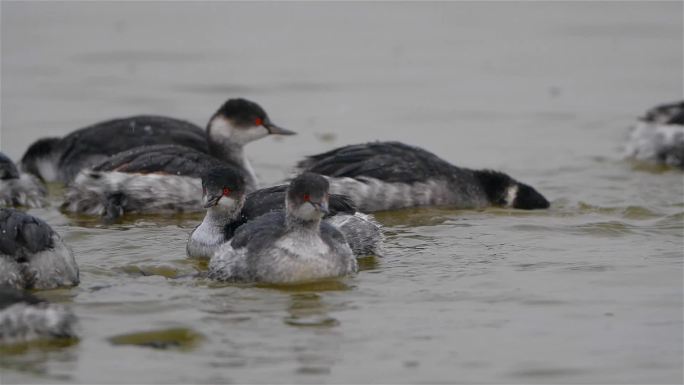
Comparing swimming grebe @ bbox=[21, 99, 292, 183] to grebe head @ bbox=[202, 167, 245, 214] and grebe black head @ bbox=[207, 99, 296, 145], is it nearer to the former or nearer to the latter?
grebe black head @ bbox=[207, 99, 296, 145]

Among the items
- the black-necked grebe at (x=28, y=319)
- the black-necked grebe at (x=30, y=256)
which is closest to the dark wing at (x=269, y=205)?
the black-necked grebe at (x=30, y=256)

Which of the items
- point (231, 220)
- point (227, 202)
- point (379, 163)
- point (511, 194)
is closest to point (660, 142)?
point (511, 194)

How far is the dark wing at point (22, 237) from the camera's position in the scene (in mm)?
7945

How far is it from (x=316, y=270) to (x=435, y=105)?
7238 mm

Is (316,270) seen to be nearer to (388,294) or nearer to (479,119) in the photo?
(388,294)

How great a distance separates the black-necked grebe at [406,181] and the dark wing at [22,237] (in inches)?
130

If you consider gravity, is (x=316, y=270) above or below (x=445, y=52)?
below

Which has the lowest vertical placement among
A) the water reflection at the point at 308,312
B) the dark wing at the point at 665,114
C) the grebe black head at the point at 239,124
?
the water reflection at the point at 308,312

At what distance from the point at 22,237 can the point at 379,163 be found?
3.77 meters

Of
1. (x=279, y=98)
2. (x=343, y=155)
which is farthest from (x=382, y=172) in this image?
(x=279, y=98)

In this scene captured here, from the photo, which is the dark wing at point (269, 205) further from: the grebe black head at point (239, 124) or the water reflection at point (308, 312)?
the grebe black head at point (239, 124)

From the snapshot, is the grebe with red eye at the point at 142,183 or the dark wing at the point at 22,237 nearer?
the dark wing at the point at 22,237

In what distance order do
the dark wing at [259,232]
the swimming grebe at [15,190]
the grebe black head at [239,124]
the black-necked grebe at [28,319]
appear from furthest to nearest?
1. the grebe black head at [239,124]
2. the swimming grebe at [15,190]
3. the dark wing at [259,232]
4. the black-necked grebe at [28,319]

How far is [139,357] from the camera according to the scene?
6992mm
